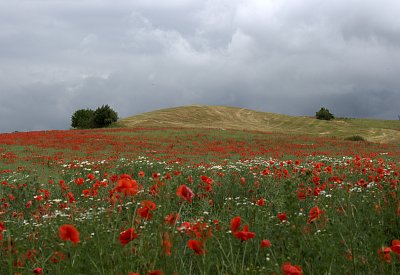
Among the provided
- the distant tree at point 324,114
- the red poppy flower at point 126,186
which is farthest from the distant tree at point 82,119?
the red poppy flower at point 126,186

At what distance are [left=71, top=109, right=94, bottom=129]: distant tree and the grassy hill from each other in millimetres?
4611

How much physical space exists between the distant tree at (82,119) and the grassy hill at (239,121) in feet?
15.1

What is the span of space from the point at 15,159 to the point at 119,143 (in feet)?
31.9

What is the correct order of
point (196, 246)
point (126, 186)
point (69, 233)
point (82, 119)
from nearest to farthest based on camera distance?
1. point (69, 233)
2. point (196, 246)
3. point (126, 186)
4. point (82, 119)

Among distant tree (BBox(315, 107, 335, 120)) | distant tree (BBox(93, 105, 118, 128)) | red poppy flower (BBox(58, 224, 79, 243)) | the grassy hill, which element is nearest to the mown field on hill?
red poppy flower (BBox(58, 224, 79, 243))

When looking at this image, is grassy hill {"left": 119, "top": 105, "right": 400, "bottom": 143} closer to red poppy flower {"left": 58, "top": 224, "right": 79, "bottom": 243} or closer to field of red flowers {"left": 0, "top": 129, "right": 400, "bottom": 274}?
field of red flowers {"left": 0, "top": 129, "right": 400, "bottom": 274}

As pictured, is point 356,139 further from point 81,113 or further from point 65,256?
point 65,256

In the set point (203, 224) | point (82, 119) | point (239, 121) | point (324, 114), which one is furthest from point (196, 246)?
point (324, 114)

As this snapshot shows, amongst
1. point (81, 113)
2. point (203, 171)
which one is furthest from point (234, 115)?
point (203, 171)

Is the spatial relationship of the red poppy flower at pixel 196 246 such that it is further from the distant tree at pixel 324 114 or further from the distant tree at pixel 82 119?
the distant tree at pixel 324 114

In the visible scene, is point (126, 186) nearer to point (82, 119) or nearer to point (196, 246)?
point (196, 246)

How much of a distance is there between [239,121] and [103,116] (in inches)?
989

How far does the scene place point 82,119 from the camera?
2586 inches

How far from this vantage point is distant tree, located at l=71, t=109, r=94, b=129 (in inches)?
2510
